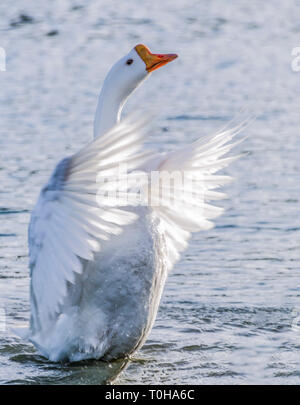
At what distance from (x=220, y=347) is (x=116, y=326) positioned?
114 cm

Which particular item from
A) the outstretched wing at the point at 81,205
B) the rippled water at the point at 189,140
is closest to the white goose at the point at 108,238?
the outstretched wing at the point at 81,205

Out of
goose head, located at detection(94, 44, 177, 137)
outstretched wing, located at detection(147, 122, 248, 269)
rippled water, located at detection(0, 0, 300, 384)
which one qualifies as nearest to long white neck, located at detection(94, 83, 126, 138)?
goose head, located at detection(94, 44, 177, 137)

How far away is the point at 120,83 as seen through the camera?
682 cm

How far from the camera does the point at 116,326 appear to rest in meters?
6.36

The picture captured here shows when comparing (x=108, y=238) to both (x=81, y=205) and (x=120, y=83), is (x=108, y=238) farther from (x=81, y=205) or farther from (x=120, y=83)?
(x=120, y=83)

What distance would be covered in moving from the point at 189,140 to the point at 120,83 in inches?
199

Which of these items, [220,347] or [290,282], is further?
[290,282]

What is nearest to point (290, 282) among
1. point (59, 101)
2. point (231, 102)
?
point (231, 102)

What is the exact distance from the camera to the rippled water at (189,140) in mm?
6980

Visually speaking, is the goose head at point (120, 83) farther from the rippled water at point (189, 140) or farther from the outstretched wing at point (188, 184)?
the rippled water at point (189, 140)

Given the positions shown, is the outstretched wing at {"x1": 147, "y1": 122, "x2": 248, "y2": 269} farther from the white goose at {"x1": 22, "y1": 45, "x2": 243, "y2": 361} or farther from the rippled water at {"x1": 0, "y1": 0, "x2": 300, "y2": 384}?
the rippled water at {"x1": 0, "y1": 0, "x2": 300, "y2": 384}

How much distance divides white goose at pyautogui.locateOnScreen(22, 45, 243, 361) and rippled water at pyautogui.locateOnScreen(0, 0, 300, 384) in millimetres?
304

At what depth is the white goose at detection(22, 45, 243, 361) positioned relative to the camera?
5176mm

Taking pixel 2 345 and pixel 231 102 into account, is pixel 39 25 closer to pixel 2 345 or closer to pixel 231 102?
pixel 231 102
